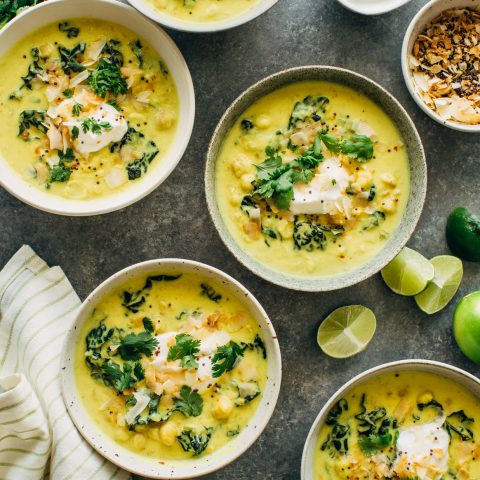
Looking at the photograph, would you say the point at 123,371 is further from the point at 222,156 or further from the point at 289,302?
the point at 222,156

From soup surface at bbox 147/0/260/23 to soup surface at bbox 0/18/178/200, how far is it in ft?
0.69

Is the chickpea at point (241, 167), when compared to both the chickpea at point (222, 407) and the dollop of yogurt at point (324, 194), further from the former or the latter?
the chickpea at point (222, 407)

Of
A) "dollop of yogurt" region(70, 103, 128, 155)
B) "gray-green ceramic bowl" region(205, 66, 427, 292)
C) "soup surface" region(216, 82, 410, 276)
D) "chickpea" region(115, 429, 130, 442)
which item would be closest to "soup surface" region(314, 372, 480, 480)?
"gray-green ceramic bowl" region(205, 66, 427, 292)

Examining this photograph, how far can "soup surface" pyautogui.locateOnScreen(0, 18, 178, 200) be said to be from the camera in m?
3.37

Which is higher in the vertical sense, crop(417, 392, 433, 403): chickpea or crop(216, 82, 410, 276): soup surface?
crop(216, 82, 410, 276): soup surface

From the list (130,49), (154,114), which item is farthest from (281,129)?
(130,49)

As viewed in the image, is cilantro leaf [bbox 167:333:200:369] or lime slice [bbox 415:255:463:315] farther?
lime slice [bbox 415:255:463:315]

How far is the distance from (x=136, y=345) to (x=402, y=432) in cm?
139

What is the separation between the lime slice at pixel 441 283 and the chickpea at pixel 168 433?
1.42 m

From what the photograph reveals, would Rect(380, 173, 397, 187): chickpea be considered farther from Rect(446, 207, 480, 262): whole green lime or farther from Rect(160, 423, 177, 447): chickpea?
Rect(160, 423, 177, 447): chickpea

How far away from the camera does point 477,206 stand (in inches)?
148

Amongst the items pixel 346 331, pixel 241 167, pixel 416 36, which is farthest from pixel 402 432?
pixel 416 36

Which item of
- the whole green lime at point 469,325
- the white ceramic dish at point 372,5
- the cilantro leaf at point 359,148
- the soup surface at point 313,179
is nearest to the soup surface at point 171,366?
the soup surface at point 313,179

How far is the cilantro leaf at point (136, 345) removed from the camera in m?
3.36
